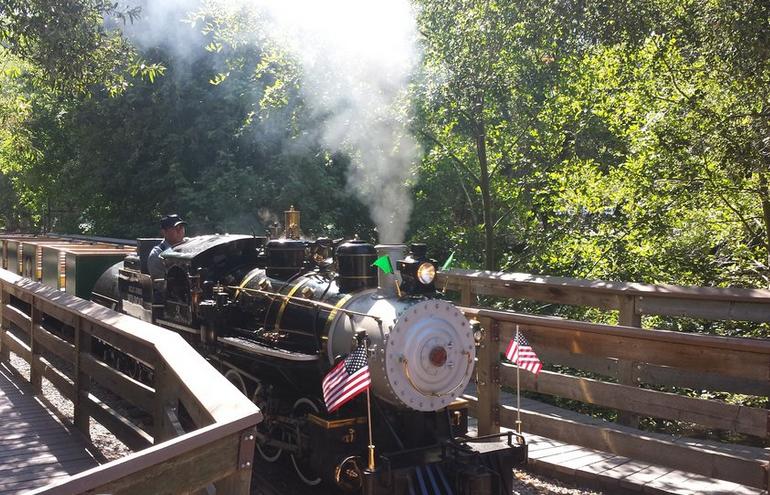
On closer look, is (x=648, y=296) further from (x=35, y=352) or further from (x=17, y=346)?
(x=17, y=346)

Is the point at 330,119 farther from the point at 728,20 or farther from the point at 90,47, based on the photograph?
the point at 728,20

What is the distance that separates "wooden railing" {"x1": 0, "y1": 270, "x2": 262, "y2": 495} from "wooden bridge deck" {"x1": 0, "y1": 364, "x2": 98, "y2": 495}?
0.72 feet

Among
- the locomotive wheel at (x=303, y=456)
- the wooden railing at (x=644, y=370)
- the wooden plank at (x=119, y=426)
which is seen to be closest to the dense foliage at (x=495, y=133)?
the wooden railing at (x=644, y=370)

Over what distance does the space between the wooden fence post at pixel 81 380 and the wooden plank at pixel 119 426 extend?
5cm

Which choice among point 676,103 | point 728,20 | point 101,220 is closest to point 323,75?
point 676,103

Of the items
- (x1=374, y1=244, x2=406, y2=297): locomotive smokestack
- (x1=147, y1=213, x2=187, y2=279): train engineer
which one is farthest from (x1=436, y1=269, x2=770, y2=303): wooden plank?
(x1=147, y1=213, x2=187, y2=279): train engineer

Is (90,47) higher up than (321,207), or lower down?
higher up

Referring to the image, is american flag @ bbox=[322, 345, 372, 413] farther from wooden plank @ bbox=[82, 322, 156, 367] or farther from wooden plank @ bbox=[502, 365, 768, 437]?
wooden plank @ bbox=[502, 365, 768, 437]

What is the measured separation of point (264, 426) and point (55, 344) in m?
1.82

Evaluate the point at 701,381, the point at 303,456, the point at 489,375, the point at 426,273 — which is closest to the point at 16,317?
the point at 303,456

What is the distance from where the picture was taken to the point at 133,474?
92.7 inches

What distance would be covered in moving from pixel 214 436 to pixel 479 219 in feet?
40.4

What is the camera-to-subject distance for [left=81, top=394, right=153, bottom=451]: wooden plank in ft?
14.8

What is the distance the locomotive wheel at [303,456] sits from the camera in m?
5.37
